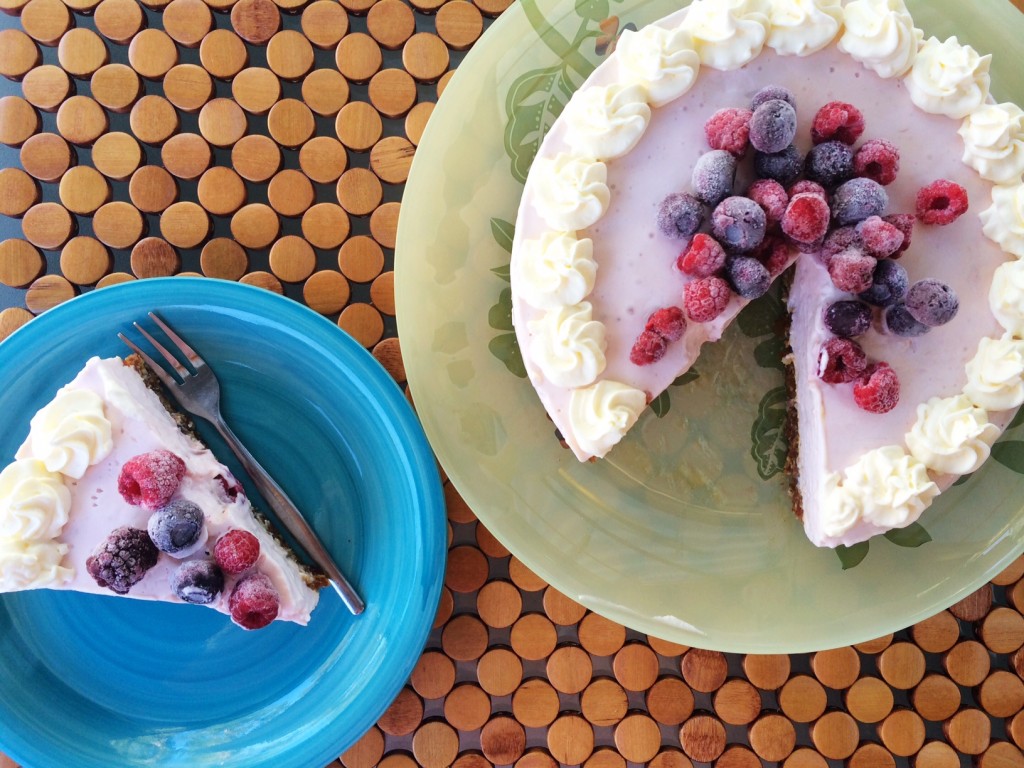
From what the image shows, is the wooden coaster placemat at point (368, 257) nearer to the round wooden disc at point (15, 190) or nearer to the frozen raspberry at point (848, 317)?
A: the round wooden disc at point (15, 190)

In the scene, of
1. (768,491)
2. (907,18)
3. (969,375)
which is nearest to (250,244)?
(768,491)

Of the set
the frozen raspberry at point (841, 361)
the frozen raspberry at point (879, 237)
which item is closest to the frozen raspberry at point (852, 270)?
the frozen raspberry at point (879, 237)

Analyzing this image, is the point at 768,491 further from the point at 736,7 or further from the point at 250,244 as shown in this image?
the point at 250,244

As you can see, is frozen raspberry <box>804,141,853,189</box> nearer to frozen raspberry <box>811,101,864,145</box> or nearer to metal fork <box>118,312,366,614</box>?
frozen raspberry <box>811,101,864,145</box>

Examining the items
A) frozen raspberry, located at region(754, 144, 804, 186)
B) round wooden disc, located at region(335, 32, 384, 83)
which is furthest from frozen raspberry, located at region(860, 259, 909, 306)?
round wooden disc, located at region(335, 32, 384, 83)

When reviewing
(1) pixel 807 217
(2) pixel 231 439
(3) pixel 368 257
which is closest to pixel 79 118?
(3) pixel 368 257
